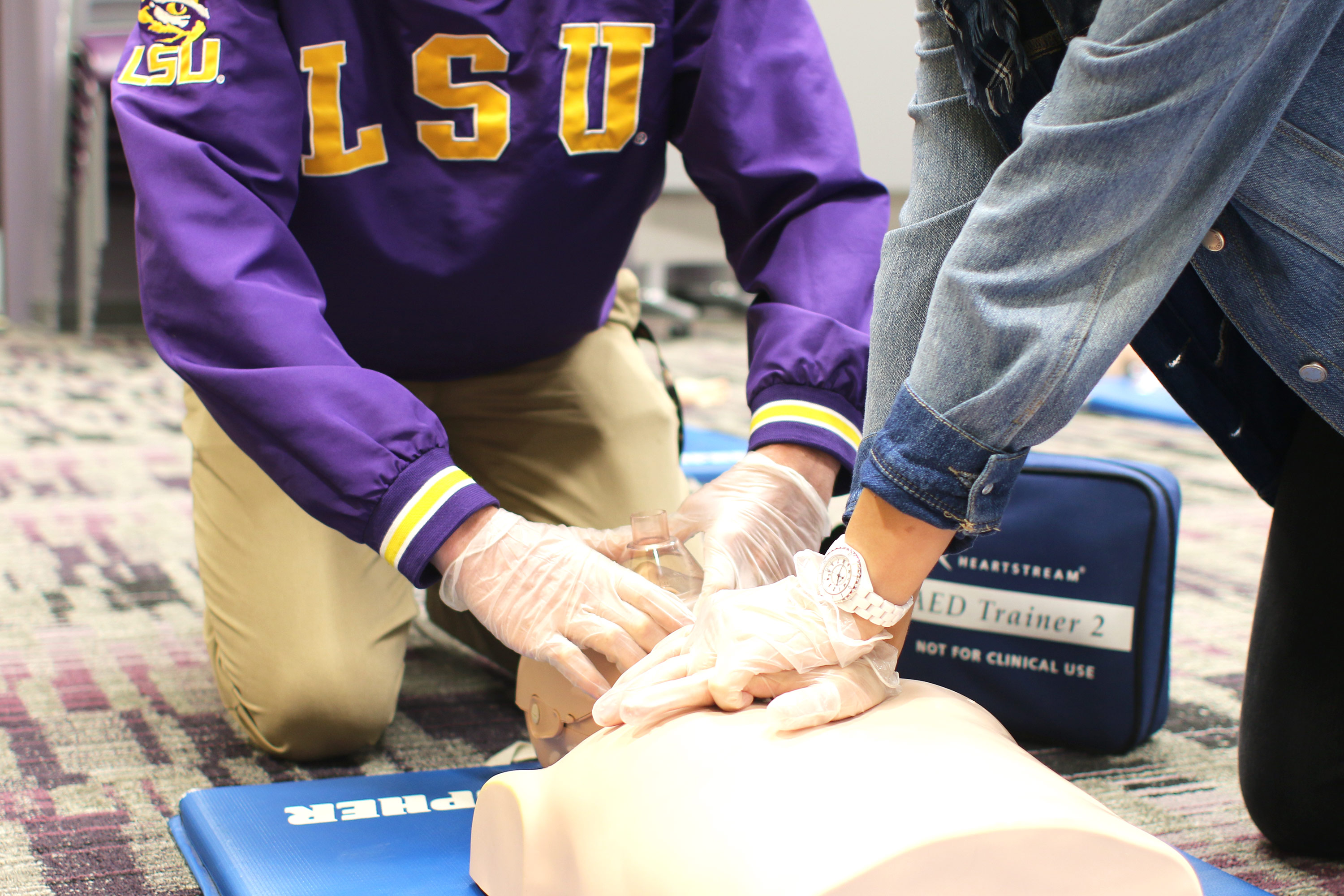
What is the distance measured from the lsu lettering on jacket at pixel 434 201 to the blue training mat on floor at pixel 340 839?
18 centimetres

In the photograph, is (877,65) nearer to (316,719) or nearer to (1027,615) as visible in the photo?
(1027,615)

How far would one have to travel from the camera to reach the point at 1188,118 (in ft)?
1.76

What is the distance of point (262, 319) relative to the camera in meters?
0.88

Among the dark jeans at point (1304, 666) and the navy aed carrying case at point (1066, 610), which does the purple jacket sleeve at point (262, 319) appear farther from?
the dark jeans at point (1304, 666)

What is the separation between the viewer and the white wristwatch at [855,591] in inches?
25.0

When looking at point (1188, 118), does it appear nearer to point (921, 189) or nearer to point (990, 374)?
point (990, 374)

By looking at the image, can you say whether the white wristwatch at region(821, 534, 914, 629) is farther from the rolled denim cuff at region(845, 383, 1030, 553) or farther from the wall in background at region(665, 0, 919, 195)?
the wall in background at region(665, 0, 919, 195)

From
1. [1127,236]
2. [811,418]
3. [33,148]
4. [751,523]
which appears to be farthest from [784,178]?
[33,148]

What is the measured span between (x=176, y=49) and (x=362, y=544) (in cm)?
48

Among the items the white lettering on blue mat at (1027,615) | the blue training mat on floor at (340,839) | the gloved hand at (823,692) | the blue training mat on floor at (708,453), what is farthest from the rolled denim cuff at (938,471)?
the blue training mat on floor at (708,453)

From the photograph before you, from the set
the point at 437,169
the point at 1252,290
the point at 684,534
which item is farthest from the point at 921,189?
the point at 437,169

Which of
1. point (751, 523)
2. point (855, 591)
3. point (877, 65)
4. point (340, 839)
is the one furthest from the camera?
point (877, 65)

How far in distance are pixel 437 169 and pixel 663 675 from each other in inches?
23.6

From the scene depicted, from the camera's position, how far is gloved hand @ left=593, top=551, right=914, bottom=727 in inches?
25.4
